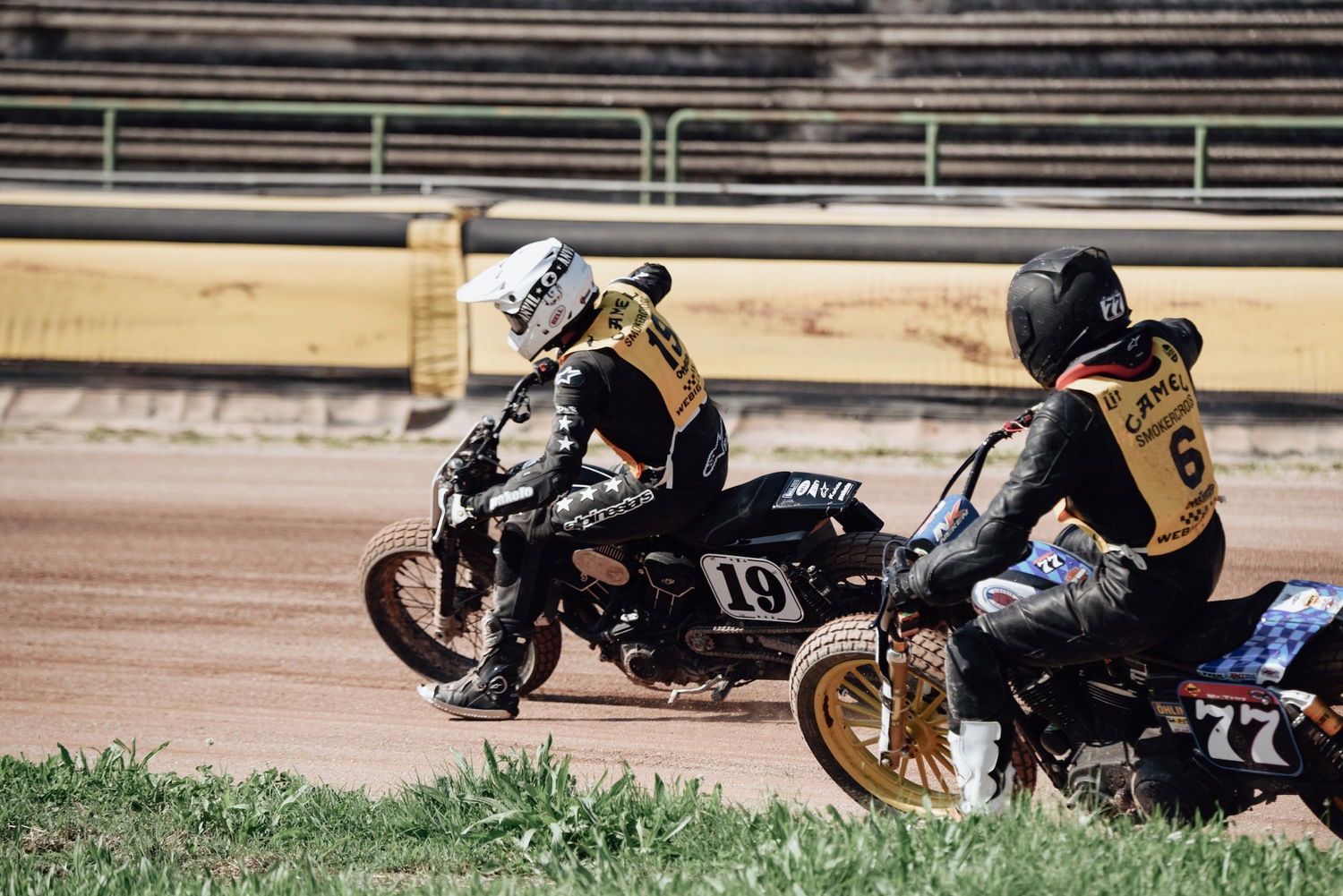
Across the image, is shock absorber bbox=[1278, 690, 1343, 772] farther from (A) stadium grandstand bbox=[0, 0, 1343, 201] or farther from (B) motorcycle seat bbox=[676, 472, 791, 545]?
(A) stadium grandstand bbox=[0, 0, 1343, 201]

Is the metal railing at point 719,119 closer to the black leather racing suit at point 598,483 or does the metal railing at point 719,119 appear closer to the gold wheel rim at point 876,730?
the black leather racing suit at point 598,483

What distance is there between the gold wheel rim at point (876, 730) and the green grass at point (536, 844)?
257 millimetres

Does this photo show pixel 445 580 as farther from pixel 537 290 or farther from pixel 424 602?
pixel 537 290

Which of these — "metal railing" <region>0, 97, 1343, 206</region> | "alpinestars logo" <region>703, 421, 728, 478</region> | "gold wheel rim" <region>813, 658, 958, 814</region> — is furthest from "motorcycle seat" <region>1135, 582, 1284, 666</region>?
"metal railing" <region>0, 97, 1343, 206</region>

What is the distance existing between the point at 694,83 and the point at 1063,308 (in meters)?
13.9

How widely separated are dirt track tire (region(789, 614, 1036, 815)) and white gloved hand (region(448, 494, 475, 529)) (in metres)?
1.78

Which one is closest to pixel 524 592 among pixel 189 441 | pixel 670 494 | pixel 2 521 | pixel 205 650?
pixel 670 494

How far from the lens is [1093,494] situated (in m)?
4.22

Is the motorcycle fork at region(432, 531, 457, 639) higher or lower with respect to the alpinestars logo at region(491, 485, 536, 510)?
lower

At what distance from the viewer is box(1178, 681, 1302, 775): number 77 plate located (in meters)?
4.05

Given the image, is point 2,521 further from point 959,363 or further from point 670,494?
point 959,363

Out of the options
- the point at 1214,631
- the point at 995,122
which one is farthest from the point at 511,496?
the point at 995,122

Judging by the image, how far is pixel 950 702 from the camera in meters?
4.44

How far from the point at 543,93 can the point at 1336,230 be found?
34.5ft
